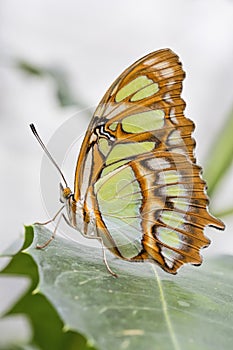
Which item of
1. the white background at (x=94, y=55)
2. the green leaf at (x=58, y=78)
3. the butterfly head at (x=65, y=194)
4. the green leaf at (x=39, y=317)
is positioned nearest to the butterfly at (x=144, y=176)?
the butterfly head at (x=65, y=194)

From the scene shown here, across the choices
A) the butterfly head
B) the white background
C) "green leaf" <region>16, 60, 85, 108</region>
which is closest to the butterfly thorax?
the butterfly head

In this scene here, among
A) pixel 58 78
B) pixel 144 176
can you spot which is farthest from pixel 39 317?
pixel 58 78

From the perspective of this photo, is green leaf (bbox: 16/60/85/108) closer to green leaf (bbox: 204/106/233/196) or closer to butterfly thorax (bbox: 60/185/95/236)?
green leaf (bbox: 204/106/233/196)

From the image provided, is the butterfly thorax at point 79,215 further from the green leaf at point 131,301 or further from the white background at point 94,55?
the white background at point 94,55

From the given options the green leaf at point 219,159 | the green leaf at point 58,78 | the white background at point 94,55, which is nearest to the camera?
the green leaf at point 219,159

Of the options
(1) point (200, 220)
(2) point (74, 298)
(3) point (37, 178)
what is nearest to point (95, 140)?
(1) point (200, 220)

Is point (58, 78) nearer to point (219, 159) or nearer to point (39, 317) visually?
point (219, 159)

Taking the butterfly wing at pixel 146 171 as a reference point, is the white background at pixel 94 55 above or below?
below
